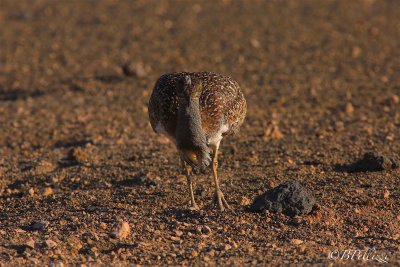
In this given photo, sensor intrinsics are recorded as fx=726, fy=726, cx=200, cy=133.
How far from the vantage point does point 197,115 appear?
648 centimetres

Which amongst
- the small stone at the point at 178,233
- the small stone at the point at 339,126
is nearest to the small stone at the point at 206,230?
the small stone at the point at 178,233

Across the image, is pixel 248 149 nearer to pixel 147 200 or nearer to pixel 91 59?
pixel 147 200

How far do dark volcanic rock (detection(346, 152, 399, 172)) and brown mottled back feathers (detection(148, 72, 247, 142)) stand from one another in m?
1.41

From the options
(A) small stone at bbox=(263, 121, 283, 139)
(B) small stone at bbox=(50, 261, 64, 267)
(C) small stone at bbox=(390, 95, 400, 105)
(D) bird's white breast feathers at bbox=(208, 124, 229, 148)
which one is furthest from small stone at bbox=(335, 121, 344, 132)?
(B) small stone at bbox=(50, 261, 64, 267)

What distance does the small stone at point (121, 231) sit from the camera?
617 centimetres

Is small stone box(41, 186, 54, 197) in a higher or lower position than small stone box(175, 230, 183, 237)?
higher

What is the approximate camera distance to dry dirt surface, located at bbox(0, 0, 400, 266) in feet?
20.3

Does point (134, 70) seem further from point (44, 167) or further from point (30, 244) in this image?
point (30, 244)

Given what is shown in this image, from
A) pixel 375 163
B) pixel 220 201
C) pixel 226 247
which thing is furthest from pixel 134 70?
pixel 226 247

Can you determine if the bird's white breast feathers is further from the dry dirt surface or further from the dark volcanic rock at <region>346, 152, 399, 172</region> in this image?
the dark volcanic rock at <region>346, 152, 399, 172</region>

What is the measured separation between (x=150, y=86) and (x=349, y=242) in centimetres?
644

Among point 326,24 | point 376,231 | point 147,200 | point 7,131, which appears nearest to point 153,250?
point 147,200

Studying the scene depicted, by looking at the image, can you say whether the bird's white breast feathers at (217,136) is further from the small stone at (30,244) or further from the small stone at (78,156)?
the small stone at (78,156)

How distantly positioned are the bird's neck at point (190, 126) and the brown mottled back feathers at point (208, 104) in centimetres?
35
